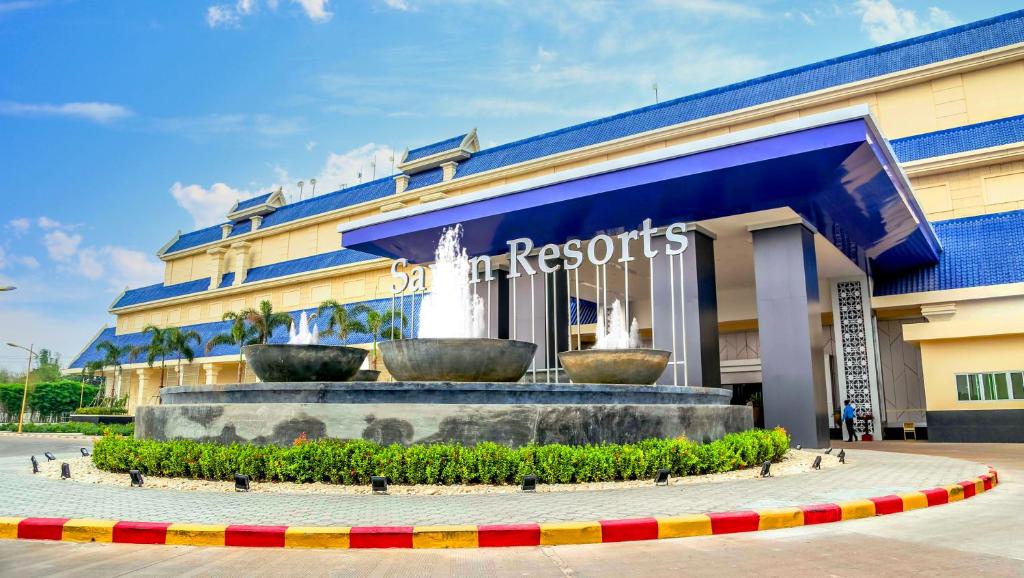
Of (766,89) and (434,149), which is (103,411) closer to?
(434,149)

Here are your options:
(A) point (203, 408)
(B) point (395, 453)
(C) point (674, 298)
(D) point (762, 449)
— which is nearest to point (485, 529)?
(B) point (395, 453)

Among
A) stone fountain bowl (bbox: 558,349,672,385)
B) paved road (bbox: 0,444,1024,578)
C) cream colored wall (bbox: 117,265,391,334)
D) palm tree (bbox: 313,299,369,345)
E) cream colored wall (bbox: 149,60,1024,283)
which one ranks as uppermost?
cream colored wall (bbox: 149,60,1024,283)

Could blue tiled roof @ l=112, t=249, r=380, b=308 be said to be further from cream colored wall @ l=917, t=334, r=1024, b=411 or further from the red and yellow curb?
the red and yellow curb

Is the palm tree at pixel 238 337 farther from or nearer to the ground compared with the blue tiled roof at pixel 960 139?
nearer to the ground

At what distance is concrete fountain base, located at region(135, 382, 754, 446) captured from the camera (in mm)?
9367

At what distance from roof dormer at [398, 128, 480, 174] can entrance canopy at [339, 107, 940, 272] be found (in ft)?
44.8

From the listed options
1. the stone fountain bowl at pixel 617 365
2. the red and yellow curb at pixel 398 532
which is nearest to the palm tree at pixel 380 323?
the stone fountain bowl at pixel 617 365

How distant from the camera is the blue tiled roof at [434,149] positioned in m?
35.7

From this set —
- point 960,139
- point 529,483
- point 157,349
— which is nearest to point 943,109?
point 960,139

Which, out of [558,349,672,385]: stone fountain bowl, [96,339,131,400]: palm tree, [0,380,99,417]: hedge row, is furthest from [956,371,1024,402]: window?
[0,380,99,417]: hedge row

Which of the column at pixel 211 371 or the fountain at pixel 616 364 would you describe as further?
the column at pixel 211 371

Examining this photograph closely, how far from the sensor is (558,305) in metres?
23.0

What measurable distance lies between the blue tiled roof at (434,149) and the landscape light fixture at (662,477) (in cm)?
2827

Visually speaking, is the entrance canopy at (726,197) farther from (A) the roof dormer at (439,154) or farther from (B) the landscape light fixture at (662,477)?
(A) the roof dormer at (439,154)
